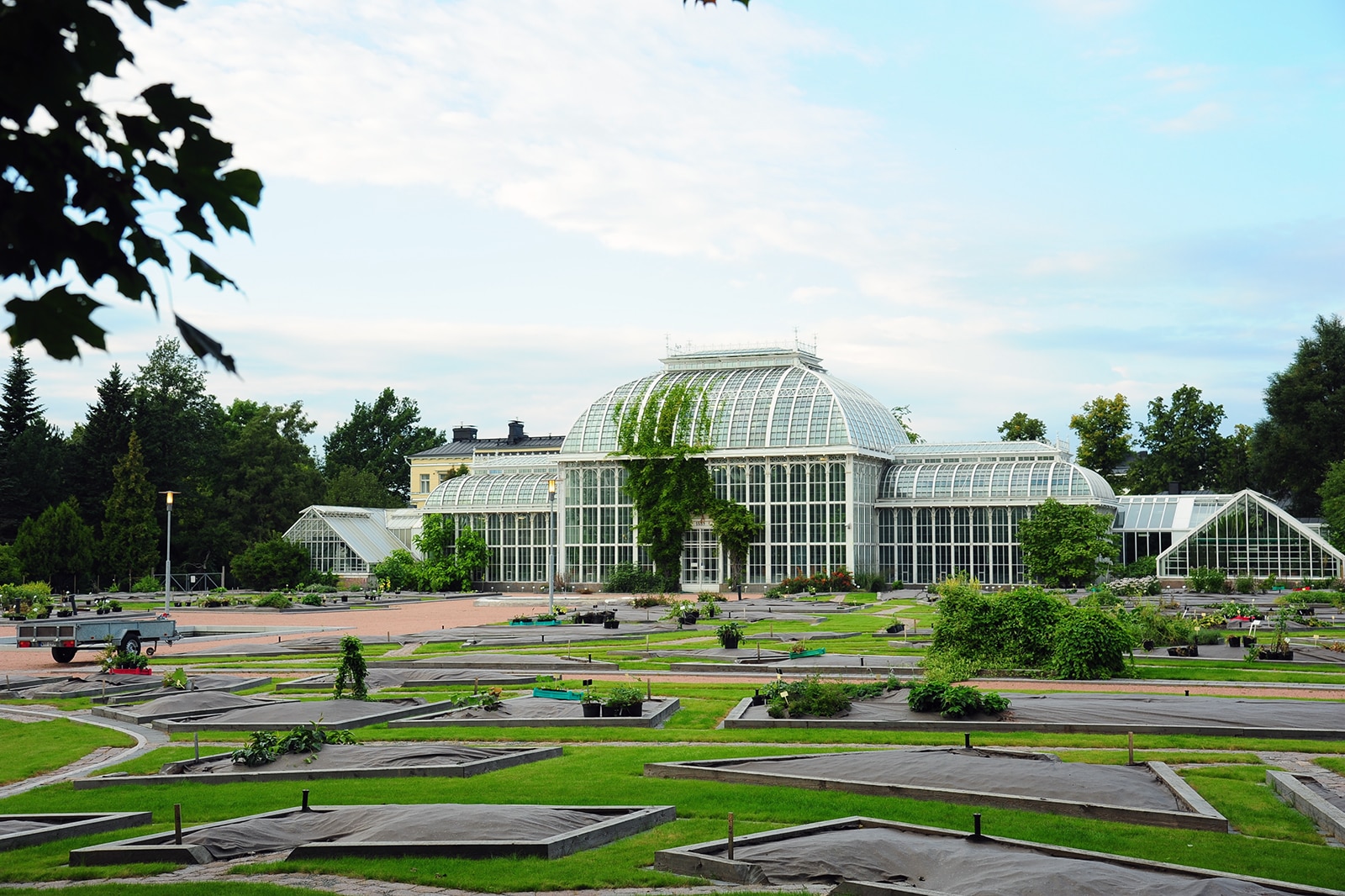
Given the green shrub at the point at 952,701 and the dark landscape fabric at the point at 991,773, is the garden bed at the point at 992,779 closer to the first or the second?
the dark landscape fabric at the point at 991,773

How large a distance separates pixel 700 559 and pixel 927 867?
61.9m

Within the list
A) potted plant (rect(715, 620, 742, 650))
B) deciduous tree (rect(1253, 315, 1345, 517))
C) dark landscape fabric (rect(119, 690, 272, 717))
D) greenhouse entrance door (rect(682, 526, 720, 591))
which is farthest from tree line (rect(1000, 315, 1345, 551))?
dark landscape fabric (rect(119, 690, 272, 717))

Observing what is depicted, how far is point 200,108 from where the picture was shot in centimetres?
570

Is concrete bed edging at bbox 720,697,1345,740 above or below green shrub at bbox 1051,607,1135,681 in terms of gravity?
below

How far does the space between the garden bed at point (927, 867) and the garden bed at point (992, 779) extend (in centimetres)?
277

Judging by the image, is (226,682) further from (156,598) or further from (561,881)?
(156,598)

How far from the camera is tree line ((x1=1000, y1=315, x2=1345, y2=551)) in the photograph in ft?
289

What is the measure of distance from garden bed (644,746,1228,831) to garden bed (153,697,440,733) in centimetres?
775

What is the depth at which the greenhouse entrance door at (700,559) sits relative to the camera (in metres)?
72.9

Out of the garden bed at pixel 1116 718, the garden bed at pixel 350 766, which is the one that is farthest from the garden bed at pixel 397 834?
the garden bed at pixel 1116 718

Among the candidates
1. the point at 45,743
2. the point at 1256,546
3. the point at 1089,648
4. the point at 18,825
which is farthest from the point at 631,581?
the point at 18,825

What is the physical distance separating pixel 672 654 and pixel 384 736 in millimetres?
15716

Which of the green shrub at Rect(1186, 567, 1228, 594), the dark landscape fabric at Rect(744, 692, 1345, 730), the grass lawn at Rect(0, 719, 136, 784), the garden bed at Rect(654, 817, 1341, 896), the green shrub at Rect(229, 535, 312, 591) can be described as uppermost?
the green shrub at Rect(229, 535, 312, 591)

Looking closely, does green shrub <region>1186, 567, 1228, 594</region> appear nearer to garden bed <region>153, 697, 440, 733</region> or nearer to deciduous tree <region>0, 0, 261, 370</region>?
garden bed <region>153, 697, 440, 733</region>
